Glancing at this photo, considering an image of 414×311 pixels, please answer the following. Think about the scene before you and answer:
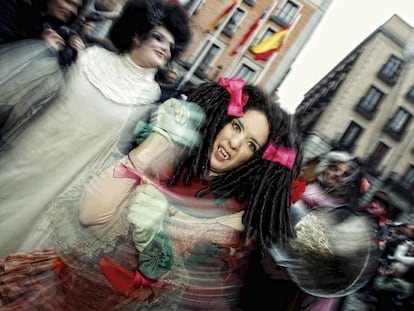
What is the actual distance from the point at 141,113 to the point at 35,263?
399 mm

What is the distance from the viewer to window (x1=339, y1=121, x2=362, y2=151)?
3.91ft

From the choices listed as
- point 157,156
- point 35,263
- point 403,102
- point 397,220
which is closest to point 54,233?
point 35,263

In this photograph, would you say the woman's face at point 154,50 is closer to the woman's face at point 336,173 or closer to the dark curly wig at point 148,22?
the dark curly wig at point 148,22

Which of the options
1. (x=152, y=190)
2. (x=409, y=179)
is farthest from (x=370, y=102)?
(x=152, y=190)

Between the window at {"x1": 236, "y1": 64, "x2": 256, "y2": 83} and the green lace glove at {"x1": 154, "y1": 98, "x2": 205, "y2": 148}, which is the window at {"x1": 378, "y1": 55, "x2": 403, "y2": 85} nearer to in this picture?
the window at {"x1": 236, "y1": 64, "x2": 256, "y2": 83}

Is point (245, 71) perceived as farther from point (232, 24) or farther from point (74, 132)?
point (74, 132)

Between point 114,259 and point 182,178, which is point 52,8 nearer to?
point 182,178

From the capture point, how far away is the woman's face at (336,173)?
1037 millimetres

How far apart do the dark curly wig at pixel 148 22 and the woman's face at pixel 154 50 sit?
2cm

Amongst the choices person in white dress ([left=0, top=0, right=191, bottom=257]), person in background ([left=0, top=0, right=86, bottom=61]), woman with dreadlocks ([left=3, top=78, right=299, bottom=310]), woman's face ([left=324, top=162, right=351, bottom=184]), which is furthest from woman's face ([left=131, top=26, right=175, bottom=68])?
woman's face ([left=324, top=162, right=351, bottom=184])

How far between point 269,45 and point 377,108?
0.49 m

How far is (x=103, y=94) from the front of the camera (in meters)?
0.80

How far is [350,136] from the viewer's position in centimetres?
122

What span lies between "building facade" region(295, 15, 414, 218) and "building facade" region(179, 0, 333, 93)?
0.19m
